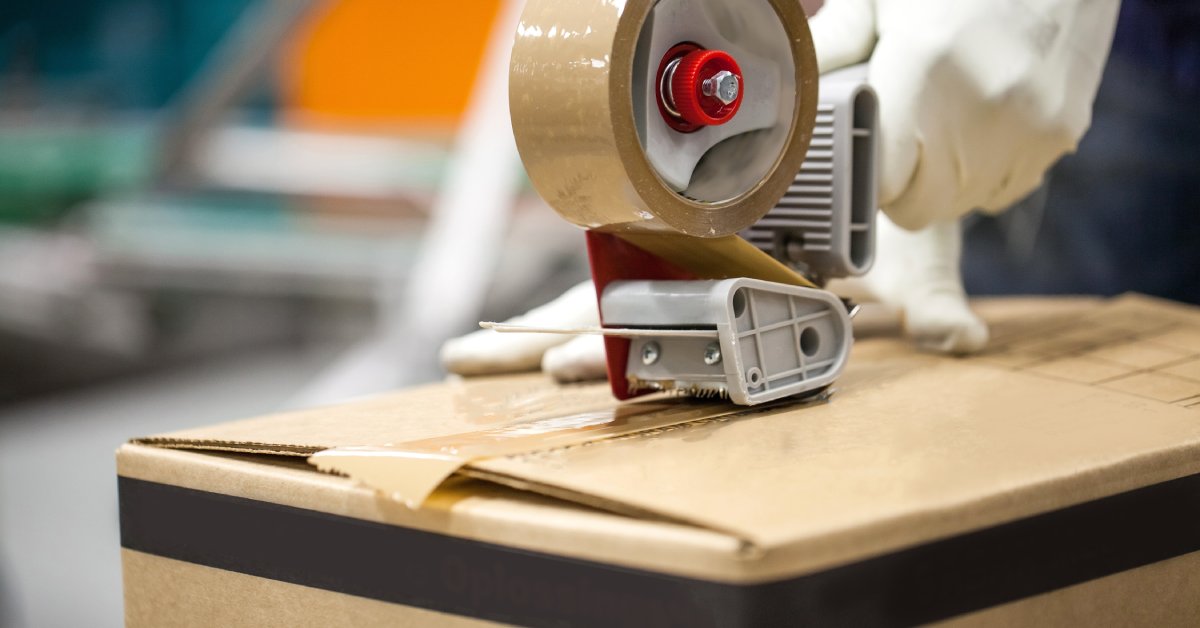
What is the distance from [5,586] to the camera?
62.3 inches

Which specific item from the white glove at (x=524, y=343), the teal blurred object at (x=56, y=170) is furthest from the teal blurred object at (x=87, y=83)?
the white glove at (x=524, y=343)

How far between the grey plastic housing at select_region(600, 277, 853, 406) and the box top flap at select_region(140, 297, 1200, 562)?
18mm

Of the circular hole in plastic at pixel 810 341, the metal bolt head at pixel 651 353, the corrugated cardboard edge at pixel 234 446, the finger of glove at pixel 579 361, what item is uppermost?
the metal bolt head at pixel 651 353

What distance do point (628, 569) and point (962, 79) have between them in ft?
1.71

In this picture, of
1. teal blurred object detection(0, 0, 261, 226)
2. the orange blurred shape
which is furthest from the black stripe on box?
teal blurred object detection(0, 0, 261, 226)

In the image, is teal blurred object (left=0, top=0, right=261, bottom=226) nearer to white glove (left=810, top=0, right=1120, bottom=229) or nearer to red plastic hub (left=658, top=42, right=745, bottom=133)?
white glove (left=810, top=0, right=1120, bottom=229)

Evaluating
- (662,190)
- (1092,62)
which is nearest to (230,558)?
(662,190)

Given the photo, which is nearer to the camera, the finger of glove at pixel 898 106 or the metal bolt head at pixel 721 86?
the metal bolt head at pixel 721 86

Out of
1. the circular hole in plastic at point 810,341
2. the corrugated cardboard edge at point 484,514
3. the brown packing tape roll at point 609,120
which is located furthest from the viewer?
the circular hole in plastic at point 810,341

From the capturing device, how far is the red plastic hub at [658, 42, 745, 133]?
0.65 m

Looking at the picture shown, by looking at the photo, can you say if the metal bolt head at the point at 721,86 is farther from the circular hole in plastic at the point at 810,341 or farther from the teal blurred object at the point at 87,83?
the teal blurred object at the point at 87,83

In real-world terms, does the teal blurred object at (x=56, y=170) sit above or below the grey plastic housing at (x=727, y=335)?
above

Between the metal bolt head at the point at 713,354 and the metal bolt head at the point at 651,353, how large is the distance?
36 mm

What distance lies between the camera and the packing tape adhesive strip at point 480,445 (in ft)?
1.86
